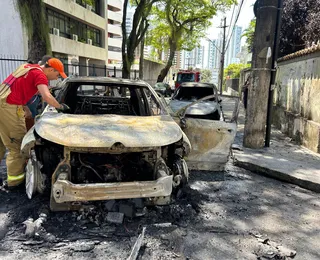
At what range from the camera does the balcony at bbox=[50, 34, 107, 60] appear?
63.3 ft

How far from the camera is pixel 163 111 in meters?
4.52

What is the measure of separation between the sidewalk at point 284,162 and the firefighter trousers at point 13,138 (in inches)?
154

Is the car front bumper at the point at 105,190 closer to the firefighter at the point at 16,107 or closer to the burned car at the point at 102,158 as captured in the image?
the burned car at the point at 102,158

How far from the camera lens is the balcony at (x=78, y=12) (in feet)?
62.2

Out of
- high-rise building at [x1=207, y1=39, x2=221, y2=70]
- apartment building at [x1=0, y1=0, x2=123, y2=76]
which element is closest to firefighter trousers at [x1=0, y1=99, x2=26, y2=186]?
apartment building at [x1=0, y1=0, x2=123, y2=76]

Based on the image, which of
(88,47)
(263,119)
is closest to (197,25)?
(88,47)

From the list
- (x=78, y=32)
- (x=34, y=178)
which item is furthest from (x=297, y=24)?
(x=78, y=32)

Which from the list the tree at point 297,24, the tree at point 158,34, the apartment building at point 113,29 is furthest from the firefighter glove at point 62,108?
the apartment building at point 113,29

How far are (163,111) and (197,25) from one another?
1092 inches

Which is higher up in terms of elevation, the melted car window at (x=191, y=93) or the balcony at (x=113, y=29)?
the balcony at (x=113, y=29)

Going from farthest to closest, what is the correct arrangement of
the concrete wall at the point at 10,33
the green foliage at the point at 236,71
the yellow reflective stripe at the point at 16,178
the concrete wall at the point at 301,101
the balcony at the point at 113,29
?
the balcony at the point at 113,29 < the green foliage at the point at 236,71 < the concrete wall at the point at 10,33 < the concrete wall at the point at 301,101 < the yellow reflective stripe at the point at 16,178

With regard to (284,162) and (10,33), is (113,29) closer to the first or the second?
(10,33)

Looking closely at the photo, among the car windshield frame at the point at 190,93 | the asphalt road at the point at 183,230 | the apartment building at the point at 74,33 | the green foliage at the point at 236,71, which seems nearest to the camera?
the asphalt road at the point at 183,230

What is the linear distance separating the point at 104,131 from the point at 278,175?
3.35 m
